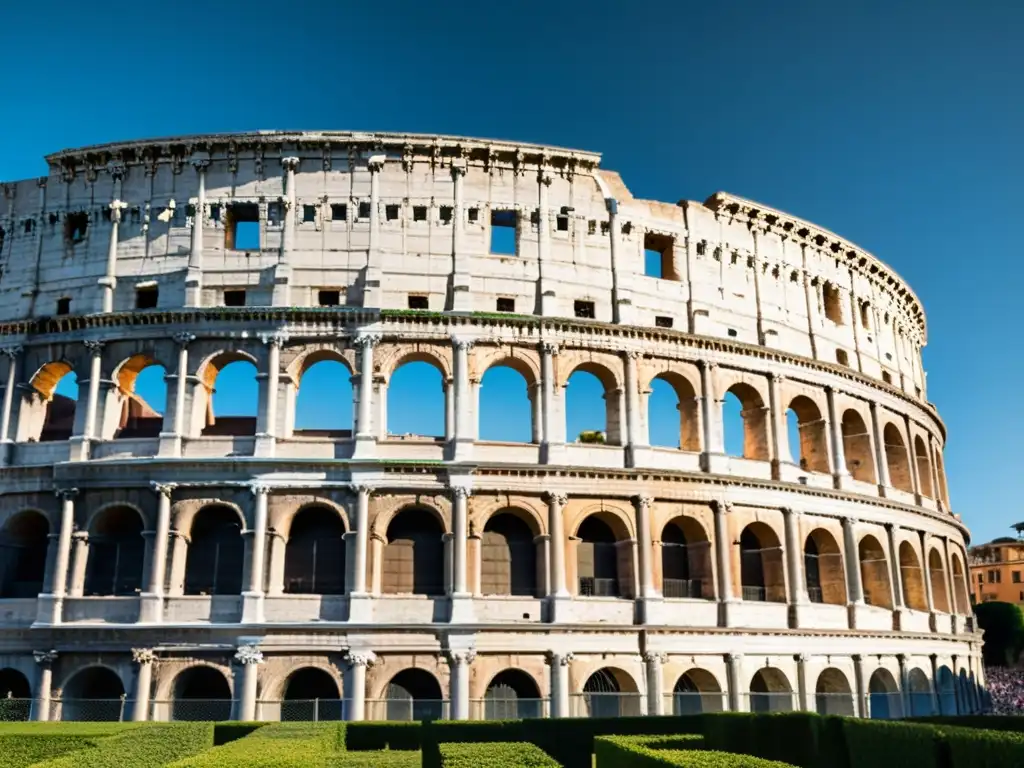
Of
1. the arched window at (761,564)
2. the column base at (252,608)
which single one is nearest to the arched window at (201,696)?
the column base at (252,608)

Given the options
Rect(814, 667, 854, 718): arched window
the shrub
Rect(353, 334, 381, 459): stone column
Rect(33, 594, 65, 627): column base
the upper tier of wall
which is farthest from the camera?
Rect(814, 667, 854, 718): arched window

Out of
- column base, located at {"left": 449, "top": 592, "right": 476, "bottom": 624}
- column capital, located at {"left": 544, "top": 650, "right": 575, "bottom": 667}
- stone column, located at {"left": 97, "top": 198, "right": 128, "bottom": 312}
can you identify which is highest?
stone column, located at {"left": 97, "top": 198, "right": 128, "bottom": 312}

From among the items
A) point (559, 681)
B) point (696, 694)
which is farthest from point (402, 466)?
point (696, 694)

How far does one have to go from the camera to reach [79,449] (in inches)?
1178

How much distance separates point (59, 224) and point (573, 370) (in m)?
18.0

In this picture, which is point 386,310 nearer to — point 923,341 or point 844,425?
point 844,425

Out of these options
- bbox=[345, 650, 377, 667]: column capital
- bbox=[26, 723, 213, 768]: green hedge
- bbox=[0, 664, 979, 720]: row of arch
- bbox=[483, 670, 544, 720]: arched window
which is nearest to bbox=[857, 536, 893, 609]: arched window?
bbox=[0, 664, 979, 720]: row of arch

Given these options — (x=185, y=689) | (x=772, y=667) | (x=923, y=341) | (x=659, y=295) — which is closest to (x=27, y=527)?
(x=185, y=689)

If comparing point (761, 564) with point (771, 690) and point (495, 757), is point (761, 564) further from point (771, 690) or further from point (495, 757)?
point (495, 757)

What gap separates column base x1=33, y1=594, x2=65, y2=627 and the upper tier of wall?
927 cm

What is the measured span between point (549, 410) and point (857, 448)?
48.0ft

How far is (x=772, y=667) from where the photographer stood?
31.5 metres

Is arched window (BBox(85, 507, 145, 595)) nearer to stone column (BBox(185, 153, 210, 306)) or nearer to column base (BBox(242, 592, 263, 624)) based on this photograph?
column base (BBox(242, 592, 263, 624))

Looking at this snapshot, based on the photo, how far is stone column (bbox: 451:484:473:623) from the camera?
28438 mm
